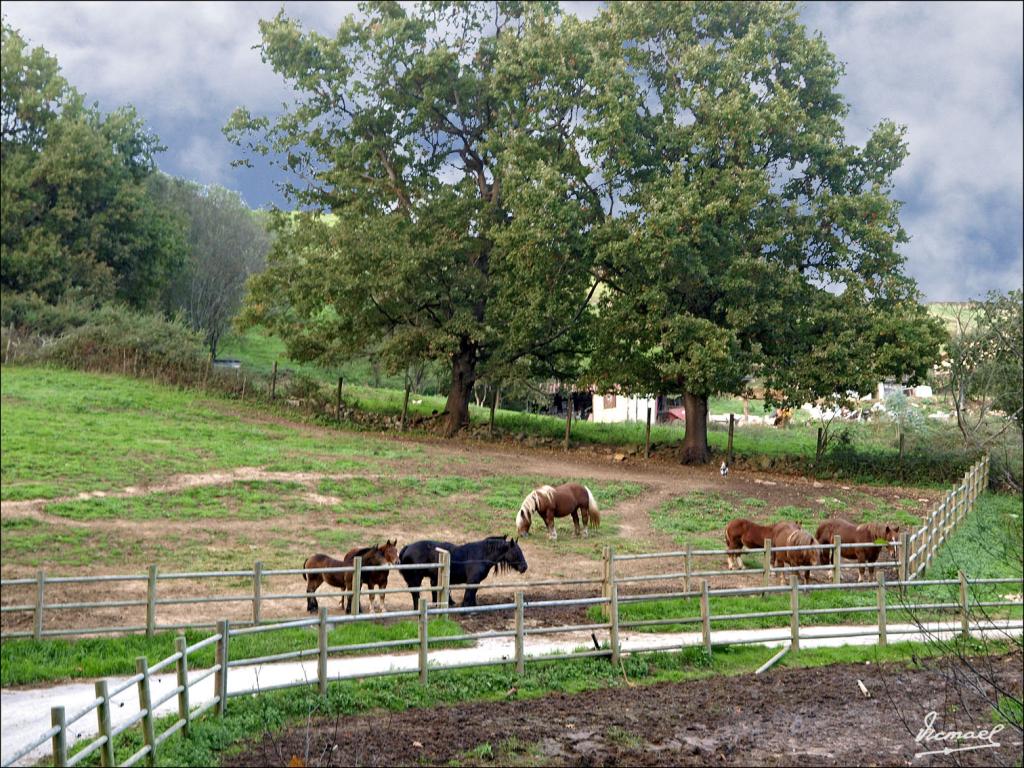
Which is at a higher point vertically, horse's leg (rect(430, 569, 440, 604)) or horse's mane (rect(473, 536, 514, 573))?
horse's mane (rect(473, 536, 514, 573))

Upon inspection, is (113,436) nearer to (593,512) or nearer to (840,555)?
(593,512)

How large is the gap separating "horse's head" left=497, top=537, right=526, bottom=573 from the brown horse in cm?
117

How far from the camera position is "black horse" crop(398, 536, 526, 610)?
36.7 feet

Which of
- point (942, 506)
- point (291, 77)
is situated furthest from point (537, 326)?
point (942, 506)

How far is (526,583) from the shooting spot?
10430 millimetres

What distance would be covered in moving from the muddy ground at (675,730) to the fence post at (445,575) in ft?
7.65

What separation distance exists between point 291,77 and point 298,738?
10777 millimetres

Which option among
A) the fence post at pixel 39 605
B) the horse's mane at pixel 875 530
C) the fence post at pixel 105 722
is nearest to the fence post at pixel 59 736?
the fence post at pixel 105 722

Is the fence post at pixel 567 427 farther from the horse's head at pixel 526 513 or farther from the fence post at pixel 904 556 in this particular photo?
the fence post at pixel 904 556

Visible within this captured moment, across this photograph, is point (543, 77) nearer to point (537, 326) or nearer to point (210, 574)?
point (537, 326)

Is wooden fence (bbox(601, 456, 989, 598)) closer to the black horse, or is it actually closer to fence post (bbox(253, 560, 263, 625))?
the black horse

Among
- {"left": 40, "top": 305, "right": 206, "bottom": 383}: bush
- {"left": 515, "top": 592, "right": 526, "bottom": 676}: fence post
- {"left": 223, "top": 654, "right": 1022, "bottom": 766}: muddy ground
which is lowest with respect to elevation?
{"left": 223, "top": 654, "right": 1022, "bottom": 766}: muddy ground

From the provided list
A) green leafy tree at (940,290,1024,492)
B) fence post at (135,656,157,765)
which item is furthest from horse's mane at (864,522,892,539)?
fence post at (135,656,157,765)

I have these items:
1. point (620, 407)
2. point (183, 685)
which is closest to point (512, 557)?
point (183, 685)
